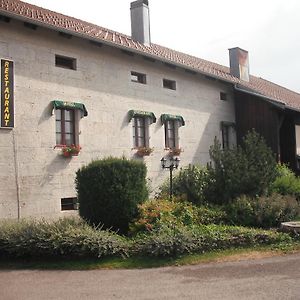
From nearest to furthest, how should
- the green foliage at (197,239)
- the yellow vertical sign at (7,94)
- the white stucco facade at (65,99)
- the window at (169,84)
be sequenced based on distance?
the green foliage at (197,239) → the yellow vertical sign at (7,94) → the white stucco facade at (65,99) → the window at (169,84)

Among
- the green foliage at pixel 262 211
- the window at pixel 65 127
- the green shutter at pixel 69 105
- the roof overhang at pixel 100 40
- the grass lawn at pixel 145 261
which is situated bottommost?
the grass lawn at pixel 145 261

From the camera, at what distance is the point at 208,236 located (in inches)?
413

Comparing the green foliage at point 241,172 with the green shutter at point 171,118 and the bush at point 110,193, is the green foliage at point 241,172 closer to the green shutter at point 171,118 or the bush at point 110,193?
the bush at point 110,193

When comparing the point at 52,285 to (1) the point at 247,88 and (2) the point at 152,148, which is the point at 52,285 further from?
(1) the point at 247,88

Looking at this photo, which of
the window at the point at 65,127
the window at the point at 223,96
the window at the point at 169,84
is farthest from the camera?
the window at the point at 223,96

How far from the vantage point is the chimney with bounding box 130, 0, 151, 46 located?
21734mm

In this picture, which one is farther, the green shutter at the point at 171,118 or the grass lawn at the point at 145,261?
the green shutter at the point at 171,118

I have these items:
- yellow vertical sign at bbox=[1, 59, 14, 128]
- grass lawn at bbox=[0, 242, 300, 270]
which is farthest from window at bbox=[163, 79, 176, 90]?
grass lawn at bbox=[0, 242, 300, 270]

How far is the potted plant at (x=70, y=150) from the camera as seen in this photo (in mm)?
15523

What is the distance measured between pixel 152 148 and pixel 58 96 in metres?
4.94

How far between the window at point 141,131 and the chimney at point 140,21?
4388 mm

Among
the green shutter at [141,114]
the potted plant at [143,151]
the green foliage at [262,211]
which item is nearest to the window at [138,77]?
the green shutter at [141,114]

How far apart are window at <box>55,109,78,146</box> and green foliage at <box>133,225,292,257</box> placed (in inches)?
235

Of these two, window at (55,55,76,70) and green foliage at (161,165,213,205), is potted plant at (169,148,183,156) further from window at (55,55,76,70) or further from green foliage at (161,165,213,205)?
window at (55,55,76,70)
